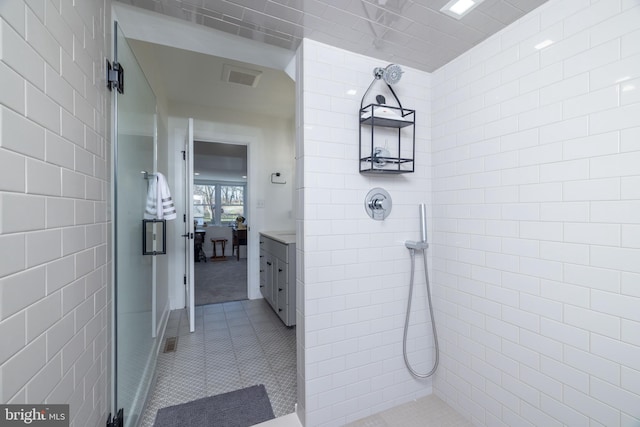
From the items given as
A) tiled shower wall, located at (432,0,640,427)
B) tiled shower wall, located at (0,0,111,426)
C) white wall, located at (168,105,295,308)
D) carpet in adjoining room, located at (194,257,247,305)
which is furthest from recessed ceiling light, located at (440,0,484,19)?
carpet in adjoining room, located at (194,257,247,305)

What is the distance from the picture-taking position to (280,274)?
2.68m

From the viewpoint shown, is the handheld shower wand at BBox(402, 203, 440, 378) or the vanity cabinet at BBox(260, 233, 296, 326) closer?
the handheld shower wand at BBox(402, 203, 440, 378)

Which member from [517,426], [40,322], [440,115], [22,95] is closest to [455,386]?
[517,426]

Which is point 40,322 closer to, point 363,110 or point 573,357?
point 363,110

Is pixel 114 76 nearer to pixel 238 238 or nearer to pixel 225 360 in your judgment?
pixel 225 360

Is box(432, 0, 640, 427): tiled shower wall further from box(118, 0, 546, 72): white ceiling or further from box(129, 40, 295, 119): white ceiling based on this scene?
box(129, 40, 295, 119): white ceiling

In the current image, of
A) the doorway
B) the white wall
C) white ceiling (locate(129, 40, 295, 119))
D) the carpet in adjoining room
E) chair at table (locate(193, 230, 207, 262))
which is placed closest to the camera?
white ceiling (locate(129, 40, 295, 119))

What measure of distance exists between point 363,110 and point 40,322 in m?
1.55

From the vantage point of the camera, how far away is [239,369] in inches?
77.9

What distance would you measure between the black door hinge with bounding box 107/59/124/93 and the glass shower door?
41 millimetres

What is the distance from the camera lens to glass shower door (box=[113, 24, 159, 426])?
1211 mm

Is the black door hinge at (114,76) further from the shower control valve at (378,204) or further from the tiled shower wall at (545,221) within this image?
the tiled shower wall at (545,221)

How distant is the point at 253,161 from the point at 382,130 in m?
2.26

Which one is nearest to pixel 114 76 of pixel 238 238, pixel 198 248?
pixel 238 238
